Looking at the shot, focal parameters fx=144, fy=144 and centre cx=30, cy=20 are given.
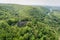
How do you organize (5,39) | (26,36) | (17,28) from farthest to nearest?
(17,28), (26,36), (5,39)

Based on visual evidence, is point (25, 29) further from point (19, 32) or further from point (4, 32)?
point (4, 32)

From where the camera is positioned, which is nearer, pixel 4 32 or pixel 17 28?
pixel 4 32

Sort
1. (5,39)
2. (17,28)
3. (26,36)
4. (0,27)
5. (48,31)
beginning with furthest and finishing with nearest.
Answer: (48,31)
(17,28)
(0,27)
(26,36)
(5,39)

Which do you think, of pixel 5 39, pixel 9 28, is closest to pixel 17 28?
pixel 9 28

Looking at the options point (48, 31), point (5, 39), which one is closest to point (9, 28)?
point (5, 39)

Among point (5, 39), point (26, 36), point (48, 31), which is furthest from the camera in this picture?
point (48, 31)

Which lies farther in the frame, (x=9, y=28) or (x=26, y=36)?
(x=9, y=28)

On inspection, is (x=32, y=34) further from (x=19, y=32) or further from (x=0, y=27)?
(x=0, y=27)

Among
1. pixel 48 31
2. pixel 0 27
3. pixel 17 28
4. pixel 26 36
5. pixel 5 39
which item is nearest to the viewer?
pixel 5 39

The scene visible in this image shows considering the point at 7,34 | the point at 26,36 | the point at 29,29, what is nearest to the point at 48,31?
the point at 29,29
